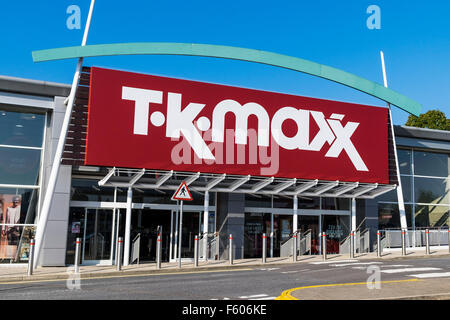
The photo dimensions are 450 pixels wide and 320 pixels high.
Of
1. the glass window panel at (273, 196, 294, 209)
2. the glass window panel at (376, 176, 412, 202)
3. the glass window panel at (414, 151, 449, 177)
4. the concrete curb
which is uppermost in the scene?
the glass window panel at (414, 151, 449, 177)

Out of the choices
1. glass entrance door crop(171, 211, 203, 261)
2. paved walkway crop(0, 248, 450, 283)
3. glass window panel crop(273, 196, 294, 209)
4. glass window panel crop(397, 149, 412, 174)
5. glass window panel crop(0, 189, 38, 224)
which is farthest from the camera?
glass window panel crop(397, 149, 412, 174)

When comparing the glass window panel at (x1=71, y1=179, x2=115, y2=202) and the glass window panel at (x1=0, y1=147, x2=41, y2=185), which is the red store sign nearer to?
the glass window panel at (x1=71, y1=179, x2=115, y2=202)

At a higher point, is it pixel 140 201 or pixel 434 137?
pixel 434 137

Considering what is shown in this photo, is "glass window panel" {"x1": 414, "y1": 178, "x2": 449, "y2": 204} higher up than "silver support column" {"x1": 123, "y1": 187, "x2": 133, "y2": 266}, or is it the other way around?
"glass window panel" {"x1": 414, "y1": 178, "x2": 449, "y2": 204}

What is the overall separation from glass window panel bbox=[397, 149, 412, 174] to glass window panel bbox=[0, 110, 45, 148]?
17985 mm

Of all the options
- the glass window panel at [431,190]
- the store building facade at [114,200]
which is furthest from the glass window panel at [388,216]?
the glass window panel at [431,190]

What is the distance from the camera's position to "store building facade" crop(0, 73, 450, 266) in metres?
17.9

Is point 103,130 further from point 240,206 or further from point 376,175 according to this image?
point 376,175

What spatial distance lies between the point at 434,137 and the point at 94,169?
18.4m

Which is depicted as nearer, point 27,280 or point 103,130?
point 27,280

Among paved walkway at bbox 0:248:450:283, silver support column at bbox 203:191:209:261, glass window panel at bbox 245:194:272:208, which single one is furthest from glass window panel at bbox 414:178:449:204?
silver support column at bbox 203:191:209:261

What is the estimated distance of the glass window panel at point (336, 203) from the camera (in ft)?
77.4

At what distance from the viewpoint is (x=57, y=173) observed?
56.1 feet
